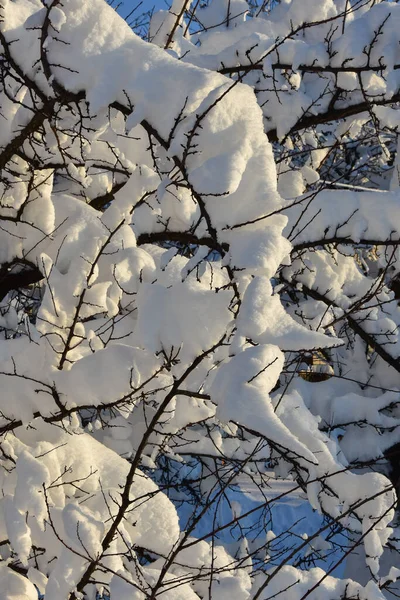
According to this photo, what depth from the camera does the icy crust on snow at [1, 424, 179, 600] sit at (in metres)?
2.28

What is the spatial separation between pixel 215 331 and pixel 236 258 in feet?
0.84

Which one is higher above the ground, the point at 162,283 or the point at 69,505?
the point at 162,283

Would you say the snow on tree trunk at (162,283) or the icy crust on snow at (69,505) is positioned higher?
the snow on tree trunk at (162,283)

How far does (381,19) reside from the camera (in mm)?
3291

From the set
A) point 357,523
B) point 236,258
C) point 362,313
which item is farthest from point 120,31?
point 362,313

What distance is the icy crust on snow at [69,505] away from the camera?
2.28 meters

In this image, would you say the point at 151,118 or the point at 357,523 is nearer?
the point at 151,118

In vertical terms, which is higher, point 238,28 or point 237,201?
point 238,28

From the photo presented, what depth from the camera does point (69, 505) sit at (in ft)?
7.68

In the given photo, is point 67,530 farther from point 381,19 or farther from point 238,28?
point 238,28

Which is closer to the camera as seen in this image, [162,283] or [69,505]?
[69,505]

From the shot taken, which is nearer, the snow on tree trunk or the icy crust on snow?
the snow on tree trunk

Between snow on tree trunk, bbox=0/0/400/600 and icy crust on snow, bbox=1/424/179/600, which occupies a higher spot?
snow on tree trunk, bbox=0/0/400/600

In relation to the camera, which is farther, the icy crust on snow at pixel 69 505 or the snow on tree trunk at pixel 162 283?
the icy crust on snow at pixel 69 505
